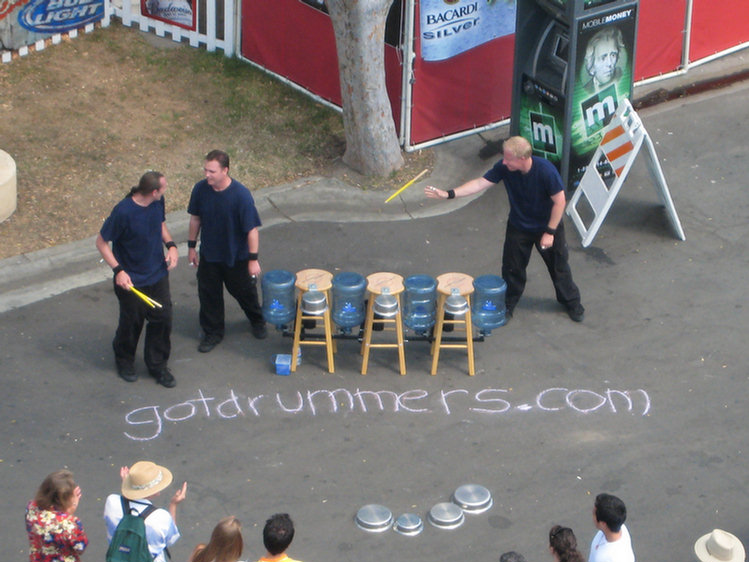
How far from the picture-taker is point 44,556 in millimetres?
6500

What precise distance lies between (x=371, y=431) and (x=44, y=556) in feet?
10.1

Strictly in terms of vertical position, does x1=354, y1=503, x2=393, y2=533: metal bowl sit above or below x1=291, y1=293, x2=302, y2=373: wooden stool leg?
below

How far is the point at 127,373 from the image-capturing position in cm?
950

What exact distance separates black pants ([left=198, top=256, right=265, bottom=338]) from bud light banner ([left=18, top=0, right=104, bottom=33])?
6208 millimetres

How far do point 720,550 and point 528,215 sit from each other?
13.5ft

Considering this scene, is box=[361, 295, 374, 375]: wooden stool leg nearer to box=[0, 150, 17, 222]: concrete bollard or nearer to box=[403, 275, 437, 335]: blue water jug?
box=[403, 275, 437, 335]: blue water jug

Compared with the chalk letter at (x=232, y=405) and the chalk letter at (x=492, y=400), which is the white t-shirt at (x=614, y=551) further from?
the chalk letter at (x=232, y=405)

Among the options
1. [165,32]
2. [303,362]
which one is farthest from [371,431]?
[165,32]

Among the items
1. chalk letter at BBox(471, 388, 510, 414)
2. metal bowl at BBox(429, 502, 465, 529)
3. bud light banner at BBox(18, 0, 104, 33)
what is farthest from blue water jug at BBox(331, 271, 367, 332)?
bud light banner at BBox(18, 0, 104, 33)

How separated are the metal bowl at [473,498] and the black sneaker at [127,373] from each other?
288 cm

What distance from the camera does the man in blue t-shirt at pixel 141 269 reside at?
8.83m

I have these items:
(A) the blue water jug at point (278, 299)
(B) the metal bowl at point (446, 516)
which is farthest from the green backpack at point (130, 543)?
(A) the blue water jug at point (278, 299)

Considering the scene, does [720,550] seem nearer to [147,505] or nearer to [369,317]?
[147,505]

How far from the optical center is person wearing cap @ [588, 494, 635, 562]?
6.29m
